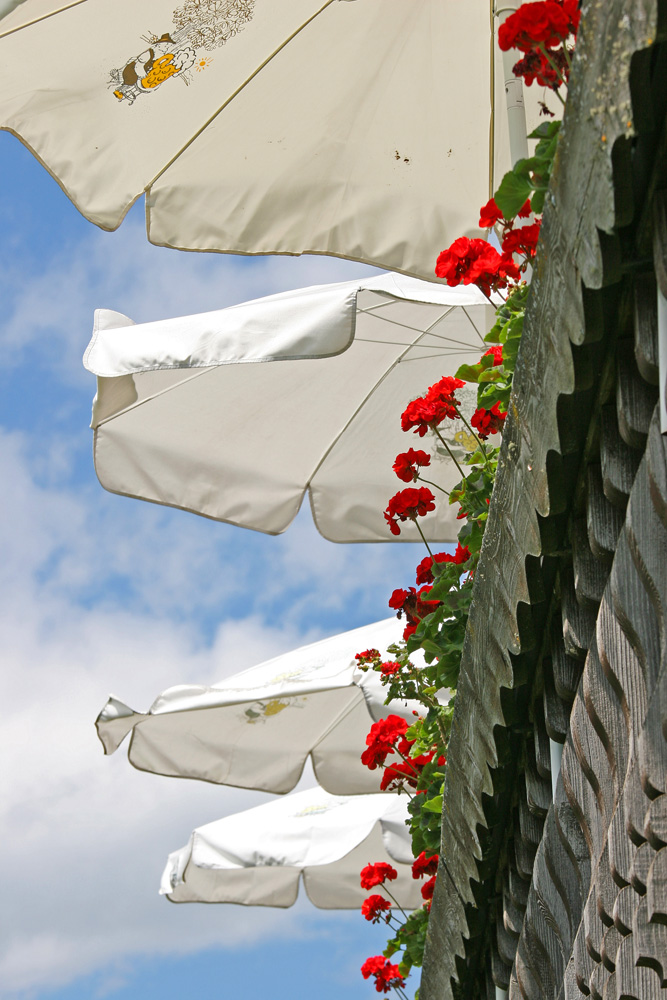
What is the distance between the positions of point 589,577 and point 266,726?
5.61 meters

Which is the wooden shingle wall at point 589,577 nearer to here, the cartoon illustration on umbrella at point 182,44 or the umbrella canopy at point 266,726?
the cartoon illustration on umbrella at point 182,44

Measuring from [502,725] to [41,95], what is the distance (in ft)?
8.82

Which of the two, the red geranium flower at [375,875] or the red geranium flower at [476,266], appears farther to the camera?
the red geranium flower at [375,875]

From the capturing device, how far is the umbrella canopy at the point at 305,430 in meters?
5.44

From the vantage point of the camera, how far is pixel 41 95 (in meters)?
3.53

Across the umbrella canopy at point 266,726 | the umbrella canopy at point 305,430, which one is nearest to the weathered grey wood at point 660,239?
the umbrella canopy at point 305,430

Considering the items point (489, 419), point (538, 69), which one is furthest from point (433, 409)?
point (538, 69)

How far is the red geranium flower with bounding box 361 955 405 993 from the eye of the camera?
470cm

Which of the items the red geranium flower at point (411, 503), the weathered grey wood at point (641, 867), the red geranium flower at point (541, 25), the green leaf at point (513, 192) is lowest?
the weathered grey wood at point (641, 867)

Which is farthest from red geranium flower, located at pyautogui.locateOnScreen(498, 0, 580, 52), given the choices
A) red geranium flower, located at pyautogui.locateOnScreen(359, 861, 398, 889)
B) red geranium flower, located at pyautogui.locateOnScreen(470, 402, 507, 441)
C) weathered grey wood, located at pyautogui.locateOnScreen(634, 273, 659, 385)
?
red geranium flower, located at pyautogui.locateOnScreen(359, 861, 398, 889)

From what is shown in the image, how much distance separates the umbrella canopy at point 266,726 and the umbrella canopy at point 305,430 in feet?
4.13

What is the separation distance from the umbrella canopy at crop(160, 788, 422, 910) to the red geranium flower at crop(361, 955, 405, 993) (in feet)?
9.42

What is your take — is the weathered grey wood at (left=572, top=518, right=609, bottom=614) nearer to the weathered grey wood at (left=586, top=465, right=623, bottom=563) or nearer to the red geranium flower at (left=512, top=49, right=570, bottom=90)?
the weathered grey wood at (left=586, top=465, right=623, bottom=563)

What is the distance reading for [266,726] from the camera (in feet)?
23.1
